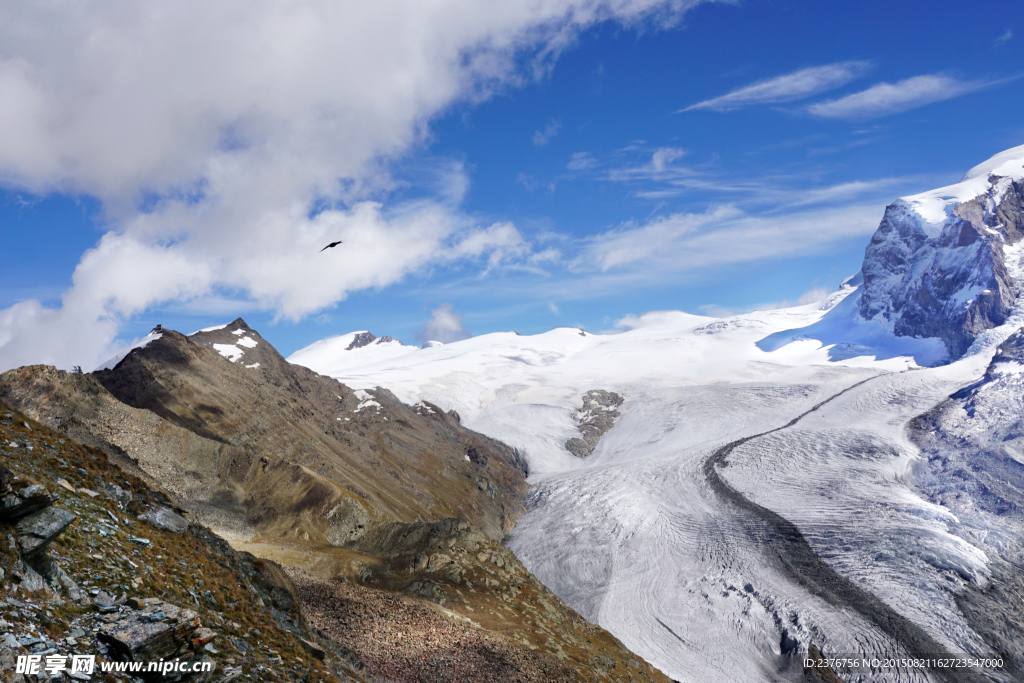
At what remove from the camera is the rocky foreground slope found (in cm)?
2523

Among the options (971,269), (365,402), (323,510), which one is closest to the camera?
(323,510)

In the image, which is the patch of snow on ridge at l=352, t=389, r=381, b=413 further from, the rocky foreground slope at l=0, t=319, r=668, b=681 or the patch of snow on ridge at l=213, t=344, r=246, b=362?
the patch of snow on ridge at l=213, t=344, r=246, b=362

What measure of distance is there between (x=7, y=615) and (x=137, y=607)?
2.61m

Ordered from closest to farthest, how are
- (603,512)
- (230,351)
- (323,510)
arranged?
1. (323,510)
2. (230,351)
3. (603,512)

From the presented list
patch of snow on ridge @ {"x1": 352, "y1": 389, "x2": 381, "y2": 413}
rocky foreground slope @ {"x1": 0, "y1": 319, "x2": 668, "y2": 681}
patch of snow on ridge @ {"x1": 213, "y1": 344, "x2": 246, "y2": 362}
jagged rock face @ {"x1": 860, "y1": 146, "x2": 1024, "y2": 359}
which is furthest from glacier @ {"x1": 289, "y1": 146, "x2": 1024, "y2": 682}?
patch of snow on ridge @ {"x1": 213, "y1": 344, "x2": 246, "y2": 362}

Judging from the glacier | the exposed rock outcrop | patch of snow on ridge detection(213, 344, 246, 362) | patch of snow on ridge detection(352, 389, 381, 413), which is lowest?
the glacier

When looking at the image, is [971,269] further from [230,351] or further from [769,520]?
[230,351]

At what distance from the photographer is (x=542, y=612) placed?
34.7 m

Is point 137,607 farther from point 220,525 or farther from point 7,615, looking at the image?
point 220,525

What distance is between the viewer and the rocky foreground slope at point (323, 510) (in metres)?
25.2

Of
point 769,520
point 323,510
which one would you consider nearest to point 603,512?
point 769,520

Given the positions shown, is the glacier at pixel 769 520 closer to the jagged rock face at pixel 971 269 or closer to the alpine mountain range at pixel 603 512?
the alpine mountain range at pixel 603 512

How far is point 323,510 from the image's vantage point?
148ft

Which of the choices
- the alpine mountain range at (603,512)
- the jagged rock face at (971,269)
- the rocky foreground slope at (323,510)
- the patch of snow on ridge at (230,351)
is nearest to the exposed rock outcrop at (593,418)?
the alpine mountain range at (603,512)
